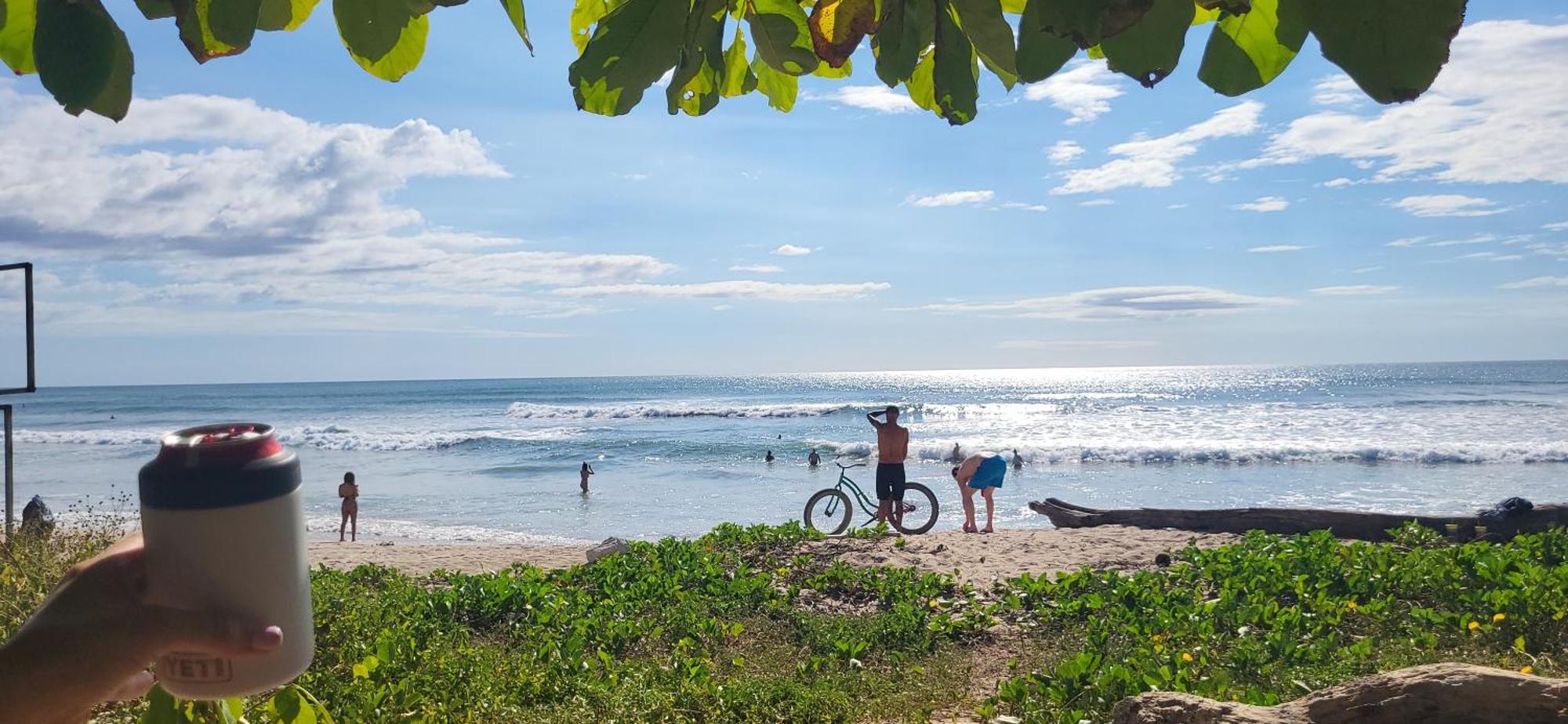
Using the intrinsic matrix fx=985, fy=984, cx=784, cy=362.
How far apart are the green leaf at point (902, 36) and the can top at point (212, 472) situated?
2.86 feet

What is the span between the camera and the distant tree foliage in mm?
774

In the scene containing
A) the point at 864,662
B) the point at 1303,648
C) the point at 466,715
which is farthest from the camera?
the point at 864,662

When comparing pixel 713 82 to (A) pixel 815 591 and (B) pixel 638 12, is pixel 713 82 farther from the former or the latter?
(A) pixel 815 591

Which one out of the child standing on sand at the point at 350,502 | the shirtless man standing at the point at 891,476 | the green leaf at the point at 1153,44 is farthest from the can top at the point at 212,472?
the child standing on sand at the point at 350,502

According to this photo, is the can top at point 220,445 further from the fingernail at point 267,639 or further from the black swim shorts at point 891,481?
the black swim shorts at point 891,481

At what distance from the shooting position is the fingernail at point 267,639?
1082 millimetres

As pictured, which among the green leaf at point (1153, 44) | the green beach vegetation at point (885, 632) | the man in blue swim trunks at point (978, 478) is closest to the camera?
the green leaf at point (1153, 44)

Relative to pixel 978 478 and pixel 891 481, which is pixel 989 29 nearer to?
pixel 891 481

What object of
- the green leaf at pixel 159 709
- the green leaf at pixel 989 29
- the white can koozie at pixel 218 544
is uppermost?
the green leaf at pixel 989 29

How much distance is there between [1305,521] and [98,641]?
10113 millimetres

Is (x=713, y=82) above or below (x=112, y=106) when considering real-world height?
above

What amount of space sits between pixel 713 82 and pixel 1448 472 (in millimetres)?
24732

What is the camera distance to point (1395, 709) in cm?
283

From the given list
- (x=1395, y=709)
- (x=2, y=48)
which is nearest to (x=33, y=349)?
(x=2, y=48)
